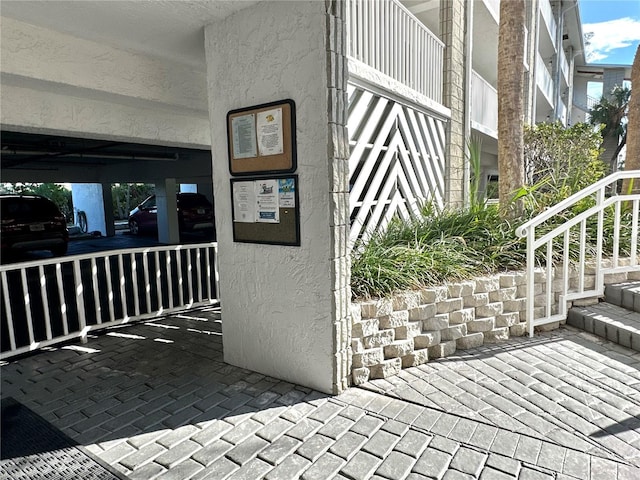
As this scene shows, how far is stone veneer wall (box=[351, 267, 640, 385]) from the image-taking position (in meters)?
3.24

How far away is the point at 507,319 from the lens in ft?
12.9

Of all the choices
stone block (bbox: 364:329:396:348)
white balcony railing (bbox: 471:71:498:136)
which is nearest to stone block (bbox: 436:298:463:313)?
stone block (bbox: 364:329:396:348)

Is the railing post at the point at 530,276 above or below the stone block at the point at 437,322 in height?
above

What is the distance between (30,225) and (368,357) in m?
9.37

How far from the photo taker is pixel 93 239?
1662cm

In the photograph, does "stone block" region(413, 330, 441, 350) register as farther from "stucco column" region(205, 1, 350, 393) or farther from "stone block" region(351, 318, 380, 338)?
"stucco column" region(205, 1, 350, 393)

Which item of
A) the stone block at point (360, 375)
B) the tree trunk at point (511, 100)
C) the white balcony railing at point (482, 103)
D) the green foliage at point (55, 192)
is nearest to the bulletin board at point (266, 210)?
the stone block at point (360, 375)

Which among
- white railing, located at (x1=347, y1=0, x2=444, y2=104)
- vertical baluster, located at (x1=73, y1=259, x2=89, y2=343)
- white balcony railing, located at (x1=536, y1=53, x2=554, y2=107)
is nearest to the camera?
vertical baluster, located at (x1=73, y1=259, x2=89, y2=343)

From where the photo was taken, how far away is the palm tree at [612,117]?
2295cm

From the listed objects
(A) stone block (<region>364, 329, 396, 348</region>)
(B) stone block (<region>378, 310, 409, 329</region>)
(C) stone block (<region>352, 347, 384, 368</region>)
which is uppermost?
(B) stone block (<region>378, 310, 409, 329</region>)

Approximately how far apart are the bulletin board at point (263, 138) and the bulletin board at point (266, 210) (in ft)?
0.30

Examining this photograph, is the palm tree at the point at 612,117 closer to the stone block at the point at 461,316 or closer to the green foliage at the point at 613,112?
the green foliage at the point at 613,112

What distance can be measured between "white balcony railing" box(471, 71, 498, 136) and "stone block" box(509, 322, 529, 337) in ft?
18.5

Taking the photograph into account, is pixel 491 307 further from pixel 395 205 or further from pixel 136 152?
pixel 136 152
